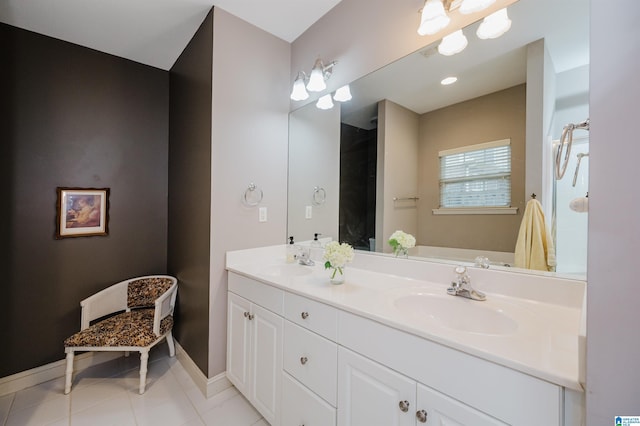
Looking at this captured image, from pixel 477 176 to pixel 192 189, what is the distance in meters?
1.89

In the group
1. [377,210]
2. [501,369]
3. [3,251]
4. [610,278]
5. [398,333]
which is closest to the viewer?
[610,278]

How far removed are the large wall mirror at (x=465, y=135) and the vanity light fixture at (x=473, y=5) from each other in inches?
2.8

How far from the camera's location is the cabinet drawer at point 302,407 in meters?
1.08

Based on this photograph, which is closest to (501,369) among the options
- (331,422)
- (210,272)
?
(331,422)

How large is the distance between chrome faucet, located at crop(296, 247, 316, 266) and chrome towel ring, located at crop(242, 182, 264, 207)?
0.50 metres

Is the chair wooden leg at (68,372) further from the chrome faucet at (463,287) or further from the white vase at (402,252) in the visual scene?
the chrome faucet at (463,287)

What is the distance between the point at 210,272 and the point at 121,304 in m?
1.09

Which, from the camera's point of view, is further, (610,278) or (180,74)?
(180,74)

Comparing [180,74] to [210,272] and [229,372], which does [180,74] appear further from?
[229,372]

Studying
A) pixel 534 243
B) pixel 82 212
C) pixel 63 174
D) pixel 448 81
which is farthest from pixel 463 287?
pixel 63 174

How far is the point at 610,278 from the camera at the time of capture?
493 millimetres

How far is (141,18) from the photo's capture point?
71.4 inches

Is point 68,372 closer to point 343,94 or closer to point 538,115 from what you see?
point 343,94

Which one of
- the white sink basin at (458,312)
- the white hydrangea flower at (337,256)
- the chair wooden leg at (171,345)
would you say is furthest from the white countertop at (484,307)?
the chair wooden leg at (171,345)
